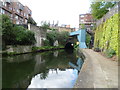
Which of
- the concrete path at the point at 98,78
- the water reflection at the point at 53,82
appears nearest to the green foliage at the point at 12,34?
the water reflection at the point at 53,82

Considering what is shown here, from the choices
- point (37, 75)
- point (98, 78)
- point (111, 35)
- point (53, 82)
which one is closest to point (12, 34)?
point (37, 75)

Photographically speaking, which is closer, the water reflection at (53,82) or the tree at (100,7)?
the water reflection at (53,82)

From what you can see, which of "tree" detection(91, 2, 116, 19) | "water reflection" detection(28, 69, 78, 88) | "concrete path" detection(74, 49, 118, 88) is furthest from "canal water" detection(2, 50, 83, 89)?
"tree" detection(91, 2, 116, 19)

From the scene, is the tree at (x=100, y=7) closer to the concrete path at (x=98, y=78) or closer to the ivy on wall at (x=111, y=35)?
the ivy on wall at (x=111, y=35)

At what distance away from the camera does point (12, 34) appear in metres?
13.5

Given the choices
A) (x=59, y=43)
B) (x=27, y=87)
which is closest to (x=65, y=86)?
(x=27, y=87)

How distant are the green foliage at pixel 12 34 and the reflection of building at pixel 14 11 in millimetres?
15199

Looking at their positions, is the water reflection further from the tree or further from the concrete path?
the tree

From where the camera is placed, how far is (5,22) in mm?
11945

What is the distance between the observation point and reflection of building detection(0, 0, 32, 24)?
28059 millimetres

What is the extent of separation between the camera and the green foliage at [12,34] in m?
12.1

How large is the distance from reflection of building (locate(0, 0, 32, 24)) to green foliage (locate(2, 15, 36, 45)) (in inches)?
598

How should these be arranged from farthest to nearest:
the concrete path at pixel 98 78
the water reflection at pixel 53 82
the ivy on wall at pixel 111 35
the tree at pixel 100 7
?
1. the tree at pixel 100 7
2. the ivy on wall at pixel 111 35
3. the water reflection at pixel 53 82
4. the concrete path at pixel 98 78

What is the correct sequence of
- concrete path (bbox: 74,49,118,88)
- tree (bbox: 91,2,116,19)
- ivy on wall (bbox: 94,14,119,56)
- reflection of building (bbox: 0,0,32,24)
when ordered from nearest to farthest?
concrete path (bbox: 74,49,118,88) < ivy on wall (bbox: 94,14,119,56) < tree (bbox: 91,2,116,19) < reflection of building (bbox: 0,0,32,24)
